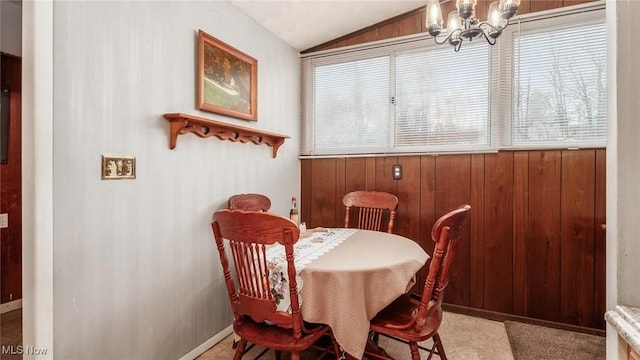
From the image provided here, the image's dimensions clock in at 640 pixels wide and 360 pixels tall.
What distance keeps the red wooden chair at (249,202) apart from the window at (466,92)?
3.19 ft

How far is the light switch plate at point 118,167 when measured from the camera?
5.12ft

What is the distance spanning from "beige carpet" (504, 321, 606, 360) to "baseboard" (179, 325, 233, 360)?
199 cm

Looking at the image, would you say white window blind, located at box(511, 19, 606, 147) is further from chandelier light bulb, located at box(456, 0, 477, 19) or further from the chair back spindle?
the chair back spindle

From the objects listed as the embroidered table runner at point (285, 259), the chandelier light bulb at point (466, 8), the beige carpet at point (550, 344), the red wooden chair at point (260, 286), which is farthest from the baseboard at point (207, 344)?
the chandelier light bulb at point (466, 8)

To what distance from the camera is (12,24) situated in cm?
249

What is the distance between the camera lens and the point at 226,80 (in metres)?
2.34

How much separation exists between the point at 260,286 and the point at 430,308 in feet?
A: 2.92

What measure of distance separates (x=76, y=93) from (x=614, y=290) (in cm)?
205

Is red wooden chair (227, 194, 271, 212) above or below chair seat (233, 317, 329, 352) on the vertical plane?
above

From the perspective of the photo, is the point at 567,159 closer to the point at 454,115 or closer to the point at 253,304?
the point at 454,115

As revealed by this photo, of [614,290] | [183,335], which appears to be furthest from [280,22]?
[614,290]

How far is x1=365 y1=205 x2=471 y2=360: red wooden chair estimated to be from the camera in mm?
1412

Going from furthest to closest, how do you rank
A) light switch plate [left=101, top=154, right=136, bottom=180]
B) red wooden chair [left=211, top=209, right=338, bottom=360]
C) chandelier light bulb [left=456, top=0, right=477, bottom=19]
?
chandelier light bulb [left=456, top=0, right=477, bottom=19]
light switch plate [left=101, top=154, right=136, bottom=180]
red wooden chair [left=211, top=209, right=338, bottom=360]

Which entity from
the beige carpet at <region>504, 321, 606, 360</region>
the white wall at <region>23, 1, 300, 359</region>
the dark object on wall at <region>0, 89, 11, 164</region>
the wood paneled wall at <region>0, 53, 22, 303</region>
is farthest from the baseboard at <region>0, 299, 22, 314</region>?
the beige carpet at <region>504, 321, 606, 360</region>
